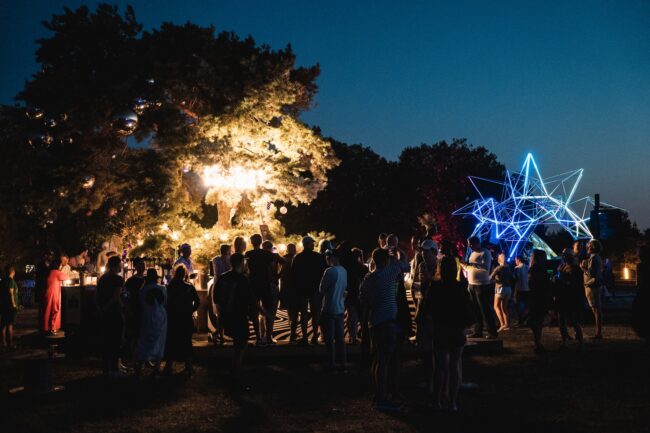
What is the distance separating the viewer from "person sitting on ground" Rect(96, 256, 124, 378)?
10949mm

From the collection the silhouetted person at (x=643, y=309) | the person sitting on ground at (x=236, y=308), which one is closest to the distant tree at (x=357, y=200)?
the person sitting on ground at (x=236, y=308)

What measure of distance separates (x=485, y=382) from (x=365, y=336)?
6.51ft

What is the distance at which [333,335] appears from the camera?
11094 mm

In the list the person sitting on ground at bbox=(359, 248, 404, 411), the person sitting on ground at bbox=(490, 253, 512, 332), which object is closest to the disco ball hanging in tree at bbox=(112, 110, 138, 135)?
the person sitting on ground at bbox=(490, 253, 512, 332)

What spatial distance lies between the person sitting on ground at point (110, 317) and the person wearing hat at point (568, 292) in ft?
27.2

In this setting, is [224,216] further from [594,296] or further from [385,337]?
[385,337]

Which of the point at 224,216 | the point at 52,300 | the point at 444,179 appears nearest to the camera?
the point at 52,300

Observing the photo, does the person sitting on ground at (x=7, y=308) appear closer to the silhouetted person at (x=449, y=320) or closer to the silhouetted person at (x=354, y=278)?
the silhouetted person at (x=354, y=278)

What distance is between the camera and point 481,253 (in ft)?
46.1

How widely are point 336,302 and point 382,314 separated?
2.79 metres

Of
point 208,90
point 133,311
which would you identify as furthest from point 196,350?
point 208,90

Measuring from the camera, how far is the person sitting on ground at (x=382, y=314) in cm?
809

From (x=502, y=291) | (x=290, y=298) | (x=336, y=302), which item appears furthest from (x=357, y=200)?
(x=336, y=302)

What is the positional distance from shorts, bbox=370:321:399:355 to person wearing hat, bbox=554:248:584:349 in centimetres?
622
